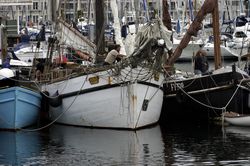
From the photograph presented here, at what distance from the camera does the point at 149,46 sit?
28344 mm

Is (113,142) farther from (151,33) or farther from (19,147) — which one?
(151,33)

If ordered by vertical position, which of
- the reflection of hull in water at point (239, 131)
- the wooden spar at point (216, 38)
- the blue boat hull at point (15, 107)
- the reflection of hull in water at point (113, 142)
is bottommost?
the reflection of hull in water at point (239, 131)

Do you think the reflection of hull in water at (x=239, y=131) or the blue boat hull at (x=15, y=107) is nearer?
the reflection of hull in water at (x=239, y=131)

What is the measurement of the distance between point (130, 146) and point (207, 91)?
6814 millimetres

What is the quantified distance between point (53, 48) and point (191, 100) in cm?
599

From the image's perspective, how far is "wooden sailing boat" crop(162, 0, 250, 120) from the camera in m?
30.9

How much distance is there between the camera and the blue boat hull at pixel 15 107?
2983 cm

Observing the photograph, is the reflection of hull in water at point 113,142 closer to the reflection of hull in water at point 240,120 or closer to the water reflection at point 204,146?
the water reflection at point 204,146

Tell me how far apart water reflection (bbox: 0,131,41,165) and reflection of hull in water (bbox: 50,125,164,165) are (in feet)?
2.57

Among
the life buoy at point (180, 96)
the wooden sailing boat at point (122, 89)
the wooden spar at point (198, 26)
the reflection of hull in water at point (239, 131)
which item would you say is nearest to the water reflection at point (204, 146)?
the reflection of hull in water at point (239, 131)

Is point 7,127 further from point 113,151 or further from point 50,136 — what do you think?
point 113,151

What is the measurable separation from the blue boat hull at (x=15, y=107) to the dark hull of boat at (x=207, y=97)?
5574 millimetres

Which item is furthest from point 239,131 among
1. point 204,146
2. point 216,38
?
point 216,38

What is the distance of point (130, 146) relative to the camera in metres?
25.5
